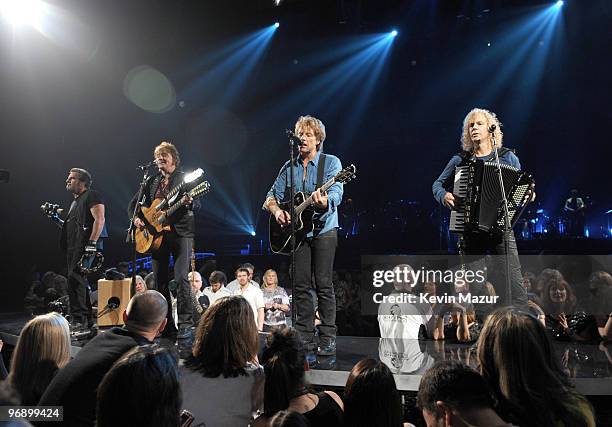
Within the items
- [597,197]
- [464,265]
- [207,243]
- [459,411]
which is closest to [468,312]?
[464,265]

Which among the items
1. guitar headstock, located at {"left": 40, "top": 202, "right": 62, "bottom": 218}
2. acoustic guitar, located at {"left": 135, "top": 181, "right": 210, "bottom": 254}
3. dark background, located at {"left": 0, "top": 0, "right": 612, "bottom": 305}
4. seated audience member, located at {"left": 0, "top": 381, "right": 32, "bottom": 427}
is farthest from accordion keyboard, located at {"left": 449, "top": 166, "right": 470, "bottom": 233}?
dark background, located at {"left": 0, "top": 0, "right": 612, "bottom": 305}

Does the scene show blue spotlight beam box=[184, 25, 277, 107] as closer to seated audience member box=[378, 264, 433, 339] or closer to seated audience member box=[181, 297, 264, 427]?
seated audience member box=[378, 264, 433, 339]

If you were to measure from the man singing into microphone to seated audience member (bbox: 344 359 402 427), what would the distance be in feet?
7.81

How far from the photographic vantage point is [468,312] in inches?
208

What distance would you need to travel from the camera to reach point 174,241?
5605mm

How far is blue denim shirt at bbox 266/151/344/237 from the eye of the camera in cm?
438

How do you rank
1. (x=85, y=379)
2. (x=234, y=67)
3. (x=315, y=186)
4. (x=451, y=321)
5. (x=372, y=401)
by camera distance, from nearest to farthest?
(x=372, y=401) → (x=85, y=379) → (x=315, y=186) → (x=451, y=321) → (x=234, y=67)

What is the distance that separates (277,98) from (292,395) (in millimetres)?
13049

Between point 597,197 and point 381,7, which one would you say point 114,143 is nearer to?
point 381,7

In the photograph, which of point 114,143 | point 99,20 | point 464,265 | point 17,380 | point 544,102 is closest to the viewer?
point 17,380

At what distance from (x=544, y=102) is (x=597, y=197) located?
2.91 meters

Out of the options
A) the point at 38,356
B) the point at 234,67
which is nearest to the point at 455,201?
the point at 38,356

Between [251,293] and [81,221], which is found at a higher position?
[81,221]

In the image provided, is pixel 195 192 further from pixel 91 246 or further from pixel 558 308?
pixel 558 308
